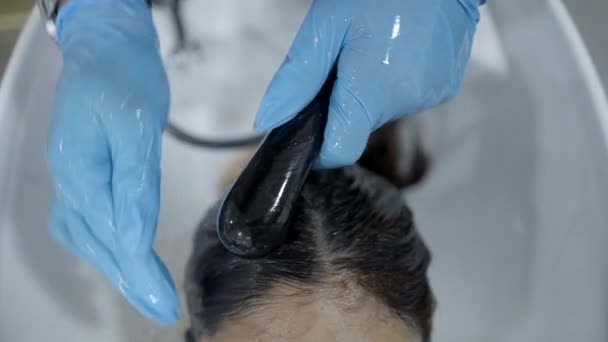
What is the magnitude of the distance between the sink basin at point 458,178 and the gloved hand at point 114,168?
0.43ft

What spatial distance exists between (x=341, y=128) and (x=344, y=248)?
0.14m

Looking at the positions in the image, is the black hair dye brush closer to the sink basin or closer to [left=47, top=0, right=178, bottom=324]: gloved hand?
[left=47, top=0, right=178, bottom=324]: gloved hand

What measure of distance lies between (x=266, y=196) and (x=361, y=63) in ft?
0.68

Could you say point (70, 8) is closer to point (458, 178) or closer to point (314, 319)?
point (314, 319)

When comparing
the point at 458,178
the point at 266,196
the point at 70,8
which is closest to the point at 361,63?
the point at 266,196

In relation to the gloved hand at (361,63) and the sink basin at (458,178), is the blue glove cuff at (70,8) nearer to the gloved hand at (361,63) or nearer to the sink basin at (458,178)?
the sink basin at (458,178)

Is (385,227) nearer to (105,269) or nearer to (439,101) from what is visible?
(439,101)

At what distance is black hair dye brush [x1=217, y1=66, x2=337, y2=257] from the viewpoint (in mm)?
609

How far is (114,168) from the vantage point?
0.67 meters

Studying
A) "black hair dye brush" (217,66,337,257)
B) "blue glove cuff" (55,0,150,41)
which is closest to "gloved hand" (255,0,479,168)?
"black hair dye brush" (217,66,337,257)

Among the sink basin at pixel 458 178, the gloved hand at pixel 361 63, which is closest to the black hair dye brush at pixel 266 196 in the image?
the gloved hand at pixel 361 63

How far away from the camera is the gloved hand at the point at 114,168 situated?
66 centimetres

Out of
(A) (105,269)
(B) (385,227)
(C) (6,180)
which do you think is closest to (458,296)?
(B) (385,227)

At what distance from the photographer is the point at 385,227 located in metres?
0.74
